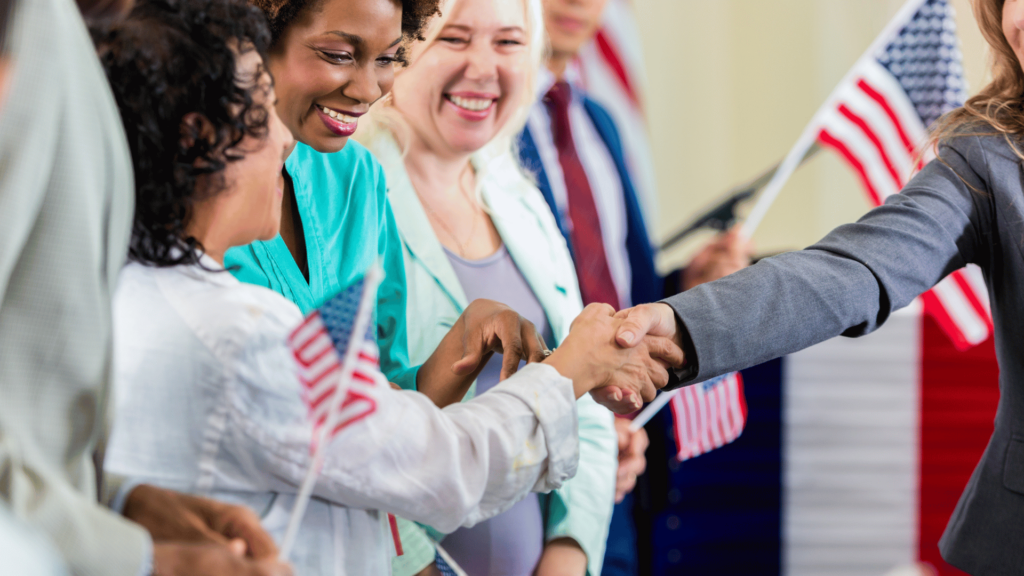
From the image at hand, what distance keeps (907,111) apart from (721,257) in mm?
561

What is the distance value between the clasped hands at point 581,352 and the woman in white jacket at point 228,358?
26 centimetres

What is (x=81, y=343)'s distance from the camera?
0.66 metres

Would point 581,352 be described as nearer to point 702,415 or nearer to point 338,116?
point 338,116

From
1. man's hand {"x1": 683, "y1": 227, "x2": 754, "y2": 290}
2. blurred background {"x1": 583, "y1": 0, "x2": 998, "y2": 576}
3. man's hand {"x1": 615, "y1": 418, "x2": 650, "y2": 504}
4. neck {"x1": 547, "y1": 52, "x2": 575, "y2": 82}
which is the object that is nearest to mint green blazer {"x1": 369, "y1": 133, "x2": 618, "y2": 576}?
man's hand {"x1": 615, "y1": 418, "x2": 650, "y2": 504}

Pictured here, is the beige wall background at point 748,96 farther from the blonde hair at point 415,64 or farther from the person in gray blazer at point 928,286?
the person in gray blazer at point 928,286

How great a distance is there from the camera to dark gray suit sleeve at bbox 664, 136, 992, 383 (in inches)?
45.7

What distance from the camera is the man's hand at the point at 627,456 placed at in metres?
1.77

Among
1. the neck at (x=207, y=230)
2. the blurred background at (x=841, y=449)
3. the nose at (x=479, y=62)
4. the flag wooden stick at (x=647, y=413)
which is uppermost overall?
the neck at (x=207, y=230)

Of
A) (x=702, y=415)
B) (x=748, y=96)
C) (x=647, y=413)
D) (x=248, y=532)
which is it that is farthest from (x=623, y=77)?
(x=248, y=532)

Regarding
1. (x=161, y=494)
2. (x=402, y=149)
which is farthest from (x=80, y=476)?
(x=402, y=149)

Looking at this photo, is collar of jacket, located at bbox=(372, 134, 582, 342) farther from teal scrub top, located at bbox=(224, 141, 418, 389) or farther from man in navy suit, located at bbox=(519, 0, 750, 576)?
man in navy suit, located at bbox=(519, 0, 750, 576)

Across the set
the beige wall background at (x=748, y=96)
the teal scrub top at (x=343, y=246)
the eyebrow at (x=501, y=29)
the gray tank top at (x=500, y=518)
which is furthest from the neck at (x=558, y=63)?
the beige wall background at (x=748, y=96)

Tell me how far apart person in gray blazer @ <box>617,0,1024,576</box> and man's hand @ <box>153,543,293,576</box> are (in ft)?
1.91

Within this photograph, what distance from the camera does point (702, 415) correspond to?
2119 millimetres
